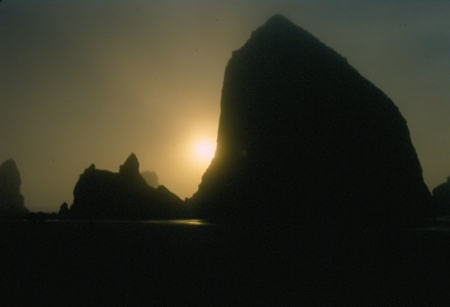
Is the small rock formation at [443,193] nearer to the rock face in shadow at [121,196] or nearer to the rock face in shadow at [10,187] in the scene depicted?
the rock face in shadow at [121,196]

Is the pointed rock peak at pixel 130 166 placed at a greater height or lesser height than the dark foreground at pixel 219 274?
greater

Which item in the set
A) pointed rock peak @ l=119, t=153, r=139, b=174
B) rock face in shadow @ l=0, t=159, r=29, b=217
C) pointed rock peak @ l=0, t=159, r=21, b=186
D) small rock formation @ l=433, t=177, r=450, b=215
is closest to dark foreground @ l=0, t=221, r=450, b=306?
pointed rock peak @ l=119, t=153, r=139, b=174

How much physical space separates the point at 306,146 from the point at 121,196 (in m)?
42.8

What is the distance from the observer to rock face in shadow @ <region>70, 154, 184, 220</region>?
64.9 meters

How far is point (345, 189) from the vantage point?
43.6 m

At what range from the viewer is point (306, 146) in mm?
45031

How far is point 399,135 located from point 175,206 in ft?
155

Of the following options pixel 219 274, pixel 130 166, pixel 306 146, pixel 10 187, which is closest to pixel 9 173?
pixel 10 187

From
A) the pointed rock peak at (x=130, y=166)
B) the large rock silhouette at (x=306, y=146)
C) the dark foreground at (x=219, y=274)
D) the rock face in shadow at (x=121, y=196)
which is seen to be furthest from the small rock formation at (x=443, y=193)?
the dark foreground at (x=219, y=274)

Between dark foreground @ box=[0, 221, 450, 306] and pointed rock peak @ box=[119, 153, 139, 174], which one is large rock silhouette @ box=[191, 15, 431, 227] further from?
dark foreground @ box=[0, 221, 450, 306]

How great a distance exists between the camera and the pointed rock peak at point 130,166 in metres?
70.7

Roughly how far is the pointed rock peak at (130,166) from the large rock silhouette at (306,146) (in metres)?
24.9

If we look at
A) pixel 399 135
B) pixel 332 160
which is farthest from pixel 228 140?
pixel 399 135

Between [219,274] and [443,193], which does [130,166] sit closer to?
[219,274]
